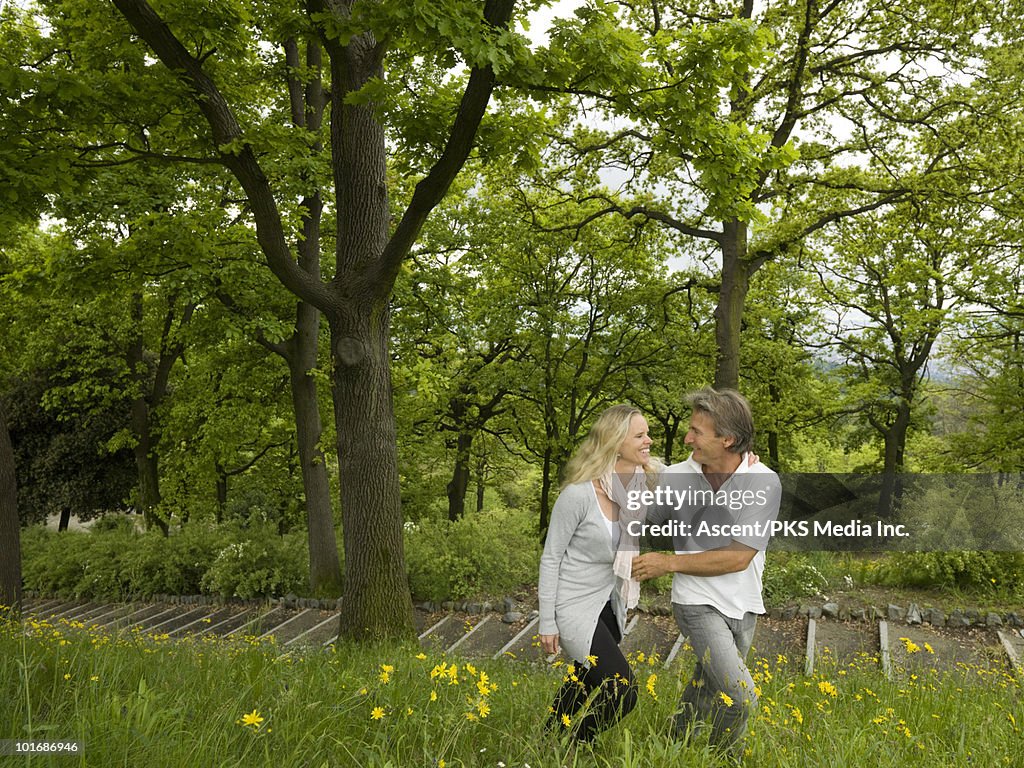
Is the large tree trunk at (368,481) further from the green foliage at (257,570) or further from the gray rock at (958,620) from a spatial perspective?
the gray rock at (958,620)

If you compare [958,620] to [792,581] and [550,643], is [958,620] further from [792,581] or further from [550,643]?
[550,643]

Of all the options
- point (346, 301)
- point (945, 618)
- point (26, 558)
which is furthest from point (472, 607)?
point (26, 558)

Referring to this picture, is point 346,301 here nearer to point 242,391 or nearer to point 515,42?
point 515,42

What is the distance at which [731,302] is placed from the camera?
441 inches

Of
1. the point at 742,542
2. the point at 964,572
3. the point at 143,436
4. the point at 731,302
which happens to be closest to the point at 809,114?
the point at 731,302

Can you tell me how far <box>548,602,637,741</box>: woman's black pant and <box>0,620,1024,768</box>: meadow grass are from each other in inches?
4.4

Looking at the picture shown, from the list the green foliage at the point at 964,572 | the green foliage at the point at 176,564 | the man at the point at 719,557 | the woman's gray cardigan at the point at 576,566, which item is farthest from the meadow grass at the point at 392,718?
the green foliage at the point at 176,564

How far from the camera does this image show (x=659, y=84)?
6.70m

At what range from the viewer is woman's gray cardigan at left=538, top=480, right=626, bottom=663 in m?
3.34

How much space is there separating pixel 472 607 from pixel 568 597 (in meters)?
6.86

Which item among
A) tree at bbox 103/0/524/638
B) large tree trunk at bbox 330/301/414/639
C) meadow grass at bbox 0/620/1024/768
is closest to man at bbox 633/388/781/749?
meadow grass at bbox 0/620/1024/768

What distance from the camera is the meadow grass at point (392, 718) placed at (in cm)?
261

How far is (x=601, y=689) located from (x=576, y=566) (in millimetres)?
575

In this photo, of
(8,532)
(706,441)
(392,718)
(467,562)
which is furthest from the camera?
(467,562)
